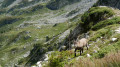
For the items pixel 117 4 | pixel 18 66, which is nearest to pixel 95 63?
pixel 117 4

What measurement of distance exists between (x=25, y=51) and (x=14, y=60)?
18075mm

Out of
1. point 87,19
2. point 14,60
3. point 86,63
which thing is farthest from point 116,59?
point 14,60

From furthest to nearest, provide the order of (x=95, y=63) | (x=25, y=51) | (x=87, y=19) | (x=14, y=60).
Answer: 1. (x=25, y=51)
2. (x=14, y=60)
3. (x=87, y=19)
4. (x=95, y=63)

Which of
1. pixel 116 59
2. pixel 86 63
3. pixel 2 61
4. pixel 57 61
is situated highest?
pixel 116 59

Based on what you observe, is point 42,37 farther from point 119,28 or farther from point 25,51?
point 119,28

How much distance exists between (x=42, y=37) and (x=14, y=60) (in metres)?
53.8

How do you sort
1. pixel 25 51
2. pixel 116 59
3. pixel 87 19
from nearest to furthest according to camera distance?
pixel 116 59 < pixel 87 19 < pixel 25 51

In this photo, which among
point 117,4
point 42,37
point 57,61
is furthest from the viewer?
point 42,37

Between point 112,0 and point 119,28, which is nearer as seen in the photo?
point 119,28

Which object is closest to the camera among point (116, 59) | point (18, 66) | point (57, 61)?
point (116, 59)

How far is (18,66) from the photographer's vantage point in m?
136

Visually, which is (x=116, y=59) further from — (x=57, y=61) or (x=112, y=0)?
(x=112, y=0)

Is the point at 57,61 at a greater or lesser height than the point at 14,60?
greater

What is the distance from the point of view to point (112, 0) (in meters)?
47.8
